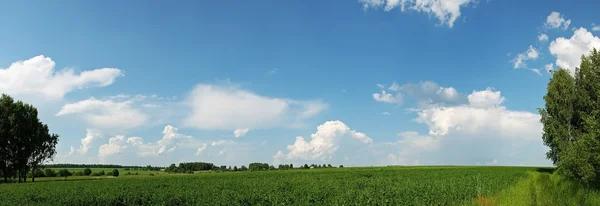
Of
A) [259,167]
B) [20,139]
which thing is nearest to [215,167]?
[259,167]

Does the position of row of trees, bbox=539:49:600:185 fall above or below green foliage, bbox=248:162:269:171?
above

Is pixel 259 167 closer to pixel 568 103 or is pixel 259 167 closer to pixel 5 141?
pixel 5 141

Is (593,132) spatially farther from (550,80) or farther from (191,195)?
(550,80)

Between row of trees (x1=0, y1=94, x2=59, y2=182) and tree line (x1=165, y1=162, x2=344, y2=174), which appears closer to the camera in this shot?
row of trees (x1=0, y1=94, x2=59, y2=182)

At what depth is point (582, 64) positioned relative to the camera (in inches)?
1821

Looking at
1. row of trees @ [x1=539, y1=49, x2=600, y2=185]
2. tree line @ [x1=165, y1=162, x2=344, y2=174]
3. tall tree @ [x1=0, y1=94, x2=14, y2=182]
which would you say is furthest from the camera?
tree line @ [x1=165, y1=162, x2=344, y2=174]

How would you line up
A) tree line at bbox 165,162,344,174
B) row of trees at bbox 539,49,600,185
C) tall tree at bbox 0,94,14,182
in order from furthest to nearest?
tree line at bbox 165,162,344,174
tall tree at bbox 0,94,14,182
row of trees at bbox 539,49,600,185

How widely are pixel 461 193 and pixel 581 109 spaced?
33207 millimetres

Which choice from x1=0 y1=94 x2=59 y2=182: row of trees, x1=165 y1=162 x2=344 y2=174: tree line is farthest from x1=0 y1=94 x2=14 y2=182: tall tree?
x1=165 y1=162 x2=344 y2=174: tree line

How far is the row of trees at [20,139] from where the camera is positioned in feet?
213

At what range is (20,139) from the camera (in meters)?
65.9

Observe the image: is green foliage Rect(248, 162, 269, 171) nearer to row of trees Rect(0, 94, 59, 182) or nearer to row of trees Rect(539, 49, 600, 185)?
row of trees Rect(0, 94, 59, 182)

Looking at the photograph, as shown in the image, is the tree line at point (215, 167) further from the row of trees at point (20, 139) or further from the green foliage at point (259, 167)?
the row of trees at point (20, 139)

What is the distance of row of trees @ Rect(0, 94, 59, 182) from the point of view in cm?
6488
